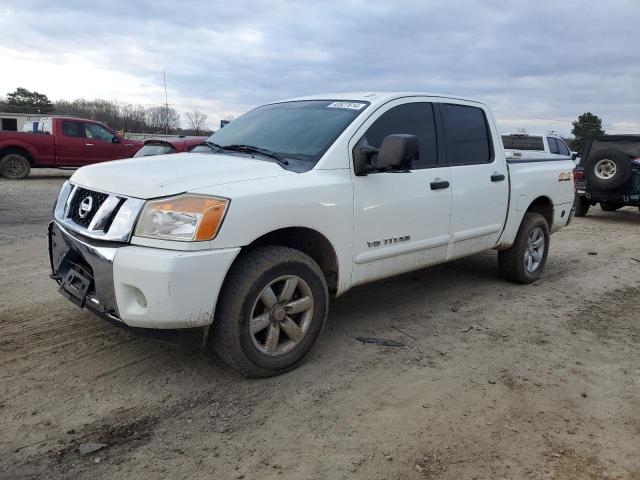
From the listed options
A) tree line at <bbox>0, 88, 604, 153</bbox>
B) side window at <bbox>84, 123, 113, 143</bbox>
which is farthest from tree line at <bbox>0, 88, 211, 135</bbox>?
side window at <bbox>84, 123, 113, 143</bbox>

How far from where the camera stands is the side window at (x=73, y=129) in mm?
14859

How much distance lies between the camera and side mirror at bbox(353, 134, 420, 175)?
3541 mm

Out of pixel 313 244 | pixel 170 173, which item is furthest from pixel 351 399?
pixel 170 173

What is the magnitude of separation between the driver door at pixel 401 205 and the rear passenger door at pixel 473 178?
A: 0.49ft

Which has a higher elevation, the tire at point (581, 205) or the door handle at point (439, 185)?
the door handle at point (439, 185)

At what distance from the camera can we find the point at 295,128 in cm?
405

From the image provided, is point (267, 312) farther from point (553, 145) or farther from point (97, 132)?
point (97, 132)

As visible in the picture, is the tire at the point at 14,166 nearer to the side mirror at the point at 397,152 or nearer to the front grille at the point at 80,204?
the front grille at the point at 80,204

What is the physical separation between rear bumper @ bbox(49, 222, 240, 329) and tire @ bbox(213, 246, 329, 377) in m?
0.14

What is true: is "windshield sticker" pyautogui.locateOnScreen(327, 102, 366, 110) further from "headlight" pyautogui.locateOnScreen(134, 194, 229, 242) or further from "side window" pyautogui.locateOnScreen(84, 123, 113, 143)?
"side window" pyautogui.locateOnScreen(84, 123, 113, 143)

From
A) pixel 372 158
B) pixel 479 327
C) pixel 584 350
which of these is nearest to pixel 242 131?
pixel 372 158

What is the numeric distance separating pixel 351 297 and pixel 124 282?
2.60 metres

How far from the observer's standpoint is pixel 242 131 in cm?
440

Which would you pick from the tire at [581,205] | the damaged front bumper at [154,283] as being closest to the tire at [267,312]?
the damaged front bumper at [154,283]
